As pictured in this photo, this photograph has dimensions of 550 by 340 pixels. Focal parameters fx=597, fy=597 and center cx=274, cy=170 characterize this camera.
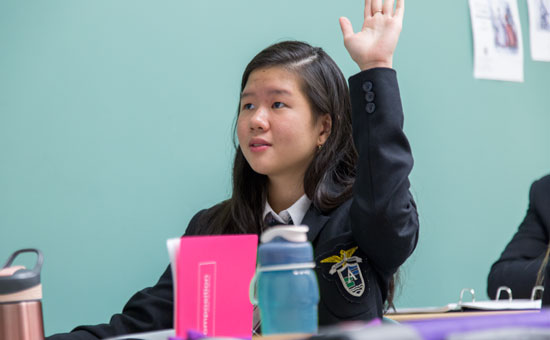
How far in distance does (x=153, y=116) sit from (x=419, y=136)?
0.93 m

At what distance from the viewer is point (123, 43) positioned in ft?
5.11

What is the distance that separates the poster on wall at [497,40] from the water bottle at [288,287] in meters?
1.73

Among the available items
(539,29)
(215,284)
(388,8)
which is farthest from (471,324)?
(539,29)

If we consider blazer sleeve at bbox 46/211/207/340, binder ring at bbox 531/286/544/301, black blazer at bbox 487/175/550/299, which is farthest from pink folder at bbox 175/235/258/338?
black blazer at bbox 487/175/550/299

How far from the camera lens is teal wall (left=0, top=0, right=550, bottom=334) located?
1447 millimetres

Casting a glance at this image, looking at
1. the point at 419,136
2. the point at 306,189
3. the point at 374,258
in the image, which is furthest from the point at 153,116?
the point at 419,136

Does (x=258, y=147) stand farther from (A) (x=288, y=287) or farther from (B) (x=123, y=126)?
(A) (x=288, y=287)

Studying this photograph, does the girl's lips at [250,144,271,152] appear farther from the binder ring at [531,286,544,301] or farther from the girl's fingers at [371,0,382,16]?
the binder ring at [531,286,544,301]

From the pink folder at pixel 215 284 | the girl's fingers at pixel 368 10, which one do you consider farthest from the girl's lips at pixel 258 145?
the pink folder at pixel 215 284

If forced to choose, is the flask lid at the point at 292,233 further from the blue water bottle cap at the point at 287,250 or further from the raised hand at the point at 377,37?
the raised hand at the point at 377,37

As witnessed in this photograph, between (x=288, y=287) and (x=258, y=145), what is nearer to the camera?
(x=288, y=287)

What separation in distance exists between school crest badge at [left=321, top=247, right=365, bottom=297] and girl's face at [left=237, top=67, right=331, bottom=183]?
11.7 inches

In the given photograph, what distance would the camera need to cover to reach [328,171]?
1345 mm

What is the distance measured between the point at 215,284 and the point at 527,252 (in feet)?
4.38
